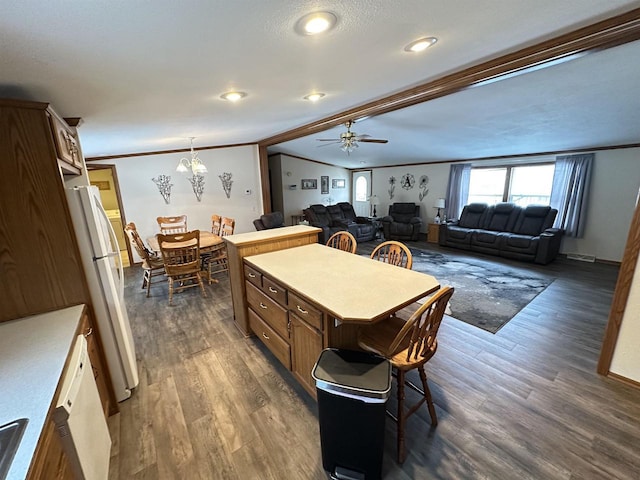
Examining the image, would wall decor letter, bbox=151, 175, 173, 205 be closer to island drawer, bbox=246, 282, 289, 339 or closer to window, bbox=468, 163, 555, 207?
island drawer, bbox=246, 282, 289, 339

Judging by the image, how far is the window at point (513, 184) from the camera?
18.0 feet

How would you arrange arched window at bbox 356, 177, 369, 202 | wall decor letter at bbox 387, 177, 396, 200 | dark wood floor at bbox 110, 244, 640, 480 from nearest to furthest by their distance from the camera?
dark wood floor at bbox 110, 244, 640, 480 < wall decor letter at bbox 387, 177, 396, 200 < arched window at bbox 356, 177, 369, 202

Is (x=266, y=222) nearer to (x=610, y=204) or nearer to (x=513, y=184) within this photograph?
(x=513, y=184)

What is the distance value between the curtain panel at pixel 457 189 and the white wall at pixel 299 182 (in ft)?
12.3

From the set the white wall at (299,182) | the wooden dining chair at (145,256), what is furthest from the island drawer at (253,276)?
the white wall at (299,182)

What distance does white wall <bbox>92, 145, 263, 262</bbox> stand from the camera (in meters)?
5.29

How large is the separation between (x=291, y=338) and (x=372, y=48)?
78.4 inches

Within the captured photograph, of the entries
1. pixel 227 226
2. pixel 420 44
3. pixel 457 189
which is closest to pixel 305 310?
pixel 420 44

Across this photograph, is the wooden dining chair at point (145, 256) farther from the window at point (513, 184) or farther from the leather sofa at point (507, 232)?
the window at point (513, 184)

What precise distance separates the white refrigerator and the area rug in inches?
126

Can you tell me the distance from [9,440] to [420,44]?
2542 millimetres

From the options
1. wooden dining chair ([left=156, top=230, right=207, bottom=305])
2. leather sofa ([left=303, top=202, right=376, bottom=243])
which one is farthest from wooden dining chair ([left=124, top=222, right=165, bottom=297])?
leather sofa ([left=303, top=202, right=376, bottom=243])

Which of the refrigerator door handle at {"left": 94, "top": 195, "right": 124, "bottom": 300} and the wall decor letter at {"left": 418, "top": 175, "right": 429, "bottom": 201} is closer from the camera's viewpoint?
the refrigerator door handle at {"left": 94, "top": 195, "right": 124, "bottom": 300}

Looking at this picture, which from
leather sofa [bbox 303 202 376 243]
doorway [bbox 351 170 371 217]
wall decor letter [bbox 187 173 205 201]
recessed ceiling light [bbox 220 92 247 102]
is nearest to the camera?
recessed ceiling light [bbox 220 92 247 102]
